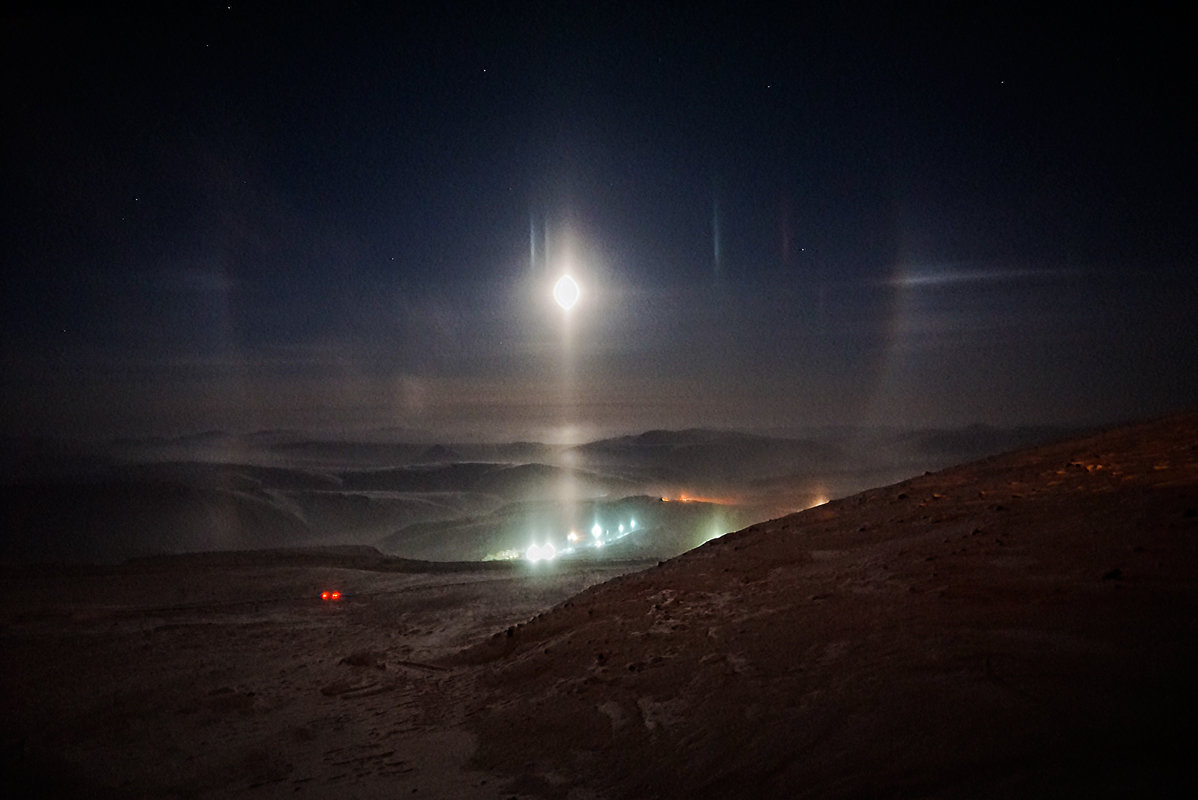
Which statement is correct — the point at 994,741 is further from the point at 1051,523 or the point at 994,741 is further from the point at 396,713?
the point at 396,713

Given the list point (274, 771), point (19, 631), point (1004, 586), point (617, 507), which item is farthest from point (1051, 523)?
point (617, 507)

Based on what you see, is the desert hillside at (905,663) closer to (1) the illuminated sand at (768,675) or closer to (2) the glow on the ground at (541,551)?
(1) the illuminated sand at (768,675)

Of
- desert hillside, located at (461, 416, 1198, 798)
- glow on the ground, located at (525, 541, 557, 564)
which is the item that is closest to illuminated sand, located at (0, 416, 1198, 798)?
desert hillside, located at (461, 416, 1198, 798)

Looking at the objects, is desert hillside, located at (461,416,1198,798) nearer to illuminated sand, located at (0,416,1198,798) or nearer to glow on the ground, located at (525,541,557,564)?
illuminated sand, located at (0,416,1198,798)

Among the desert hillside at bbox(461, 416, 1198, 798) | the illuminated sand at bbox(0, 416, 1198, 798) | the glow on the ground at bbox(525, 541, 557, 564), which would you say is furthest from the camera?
the glow on the ground at bbox(525, 541, 557, 564)

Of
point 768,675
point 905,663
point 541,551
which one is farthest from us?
point 541,551

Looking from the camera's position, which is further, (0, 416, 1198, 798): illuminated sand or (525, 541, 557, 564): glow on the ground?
(525, 541, 557, 564): glow on the ground

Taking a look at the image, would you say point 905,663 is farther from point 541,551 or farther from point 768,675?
point 541,551

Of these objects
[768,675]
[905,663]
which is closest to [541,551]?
[768,675]

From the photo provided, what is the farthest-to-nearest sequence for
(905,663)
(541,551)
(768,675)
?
(541,551) < (768,675) < (905,663)
